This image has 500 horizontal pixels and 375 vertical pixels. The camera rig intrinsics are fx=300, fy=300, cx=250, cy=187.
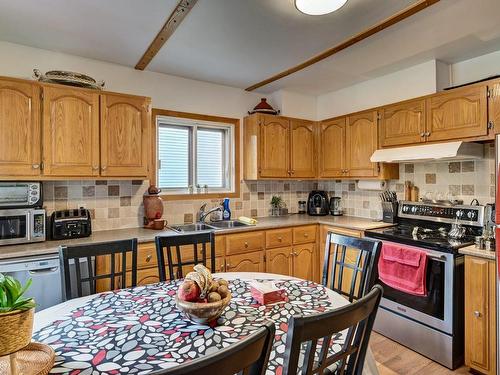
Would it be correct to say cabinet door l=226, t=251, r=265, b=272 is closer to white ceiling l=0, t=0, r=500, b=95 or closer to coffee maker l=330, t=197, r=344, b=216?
coffee maker l=330, t=197, r=344, b=216

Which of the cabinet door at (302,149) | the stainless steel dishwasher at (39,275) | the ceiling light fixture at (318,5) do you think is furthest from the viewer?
the cabinet door at (302,149)

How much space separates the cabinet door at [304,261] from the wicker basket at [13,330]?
261 centimetres

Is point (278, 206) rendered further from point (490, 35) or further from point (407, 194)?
point (490, 35)

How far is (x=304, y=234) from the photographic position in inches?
127

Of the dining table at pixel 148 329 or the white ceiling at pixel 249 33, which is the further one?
the white ceiling at pixel 249 33

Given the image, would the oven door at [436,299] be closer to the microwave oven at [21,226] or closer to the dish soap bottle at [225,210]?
the dish soap bottle at [225,210]

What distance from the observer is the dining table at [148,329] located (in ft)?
3.04

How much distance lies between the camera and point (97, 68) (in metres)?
2.71

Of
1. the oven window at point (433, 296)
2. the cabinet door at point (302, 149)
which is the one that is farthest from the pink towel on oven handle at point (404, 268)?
the cabinet door at point (302, 149)

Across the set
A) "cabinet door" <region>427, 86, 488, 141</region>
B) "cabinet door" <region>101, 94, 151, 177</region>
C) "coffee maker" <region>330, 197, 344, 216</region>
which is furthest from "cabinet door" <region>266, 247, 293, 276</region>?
"cabinet door" <region>427, 86, 488, 141</region>

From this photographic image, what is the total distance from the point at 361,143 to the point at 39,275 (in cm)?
304

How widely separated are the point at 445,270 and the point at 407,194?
3.33 ft

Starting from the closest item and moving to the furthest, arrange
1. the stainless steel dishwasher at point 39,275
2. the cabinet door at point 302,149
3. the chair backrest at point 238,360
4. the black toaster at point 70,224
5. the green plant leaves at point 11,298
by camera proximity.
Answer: the chair backrest at point 238,360, the green plant leaves at point 11,298, the stainless steel dishwasher at point 39,275, the black toaster at point 70,224, the cabinet door at point 302,149

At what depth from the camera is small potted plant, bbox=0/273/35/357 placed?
2.43 feet
